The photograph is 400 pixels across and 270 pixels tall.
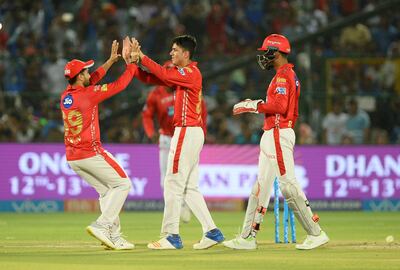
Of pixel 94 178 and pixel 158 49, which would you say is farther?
pixel 158 49

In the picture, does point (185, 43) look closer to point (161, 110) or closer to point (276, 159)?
point (276, 159)

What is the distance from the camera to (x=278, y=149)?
1289 cm

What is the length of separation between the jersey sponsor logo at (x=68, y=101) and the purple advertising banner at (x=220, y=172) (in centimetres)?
907

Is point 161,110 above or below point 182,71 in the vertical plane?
below

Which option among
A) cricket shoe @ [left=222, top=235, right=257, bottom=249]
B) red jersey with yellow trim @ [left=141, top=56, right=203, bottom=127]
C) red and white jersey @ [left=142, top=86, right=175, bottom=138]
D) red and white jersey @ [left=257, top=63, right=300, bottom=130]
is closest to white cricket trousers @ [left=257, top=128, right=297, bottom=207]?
red and white jersey @ [left=257, top=63, right=300, bottom=130]

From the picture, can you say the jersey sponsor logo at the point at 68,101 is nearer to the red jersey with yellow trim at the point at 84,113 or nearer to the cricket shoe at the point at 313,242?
the red jersey with yellow trim at the point at 84,113

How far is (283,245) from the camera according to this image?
535 inches

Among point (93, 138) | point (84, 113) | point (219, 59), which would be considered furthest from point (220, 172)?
point (84, 113)

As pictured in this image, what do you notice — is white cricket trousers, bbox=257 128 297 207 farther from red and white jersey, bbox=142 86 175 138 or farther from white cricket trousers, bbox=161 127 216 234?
red and white jersey, bbox=142 86 175 138

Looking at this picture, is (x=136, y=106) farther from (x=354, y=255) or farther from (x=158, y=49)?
(x=354, y=255)

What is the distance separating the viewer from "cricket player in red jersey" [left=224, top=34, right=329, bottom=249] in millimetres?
12875

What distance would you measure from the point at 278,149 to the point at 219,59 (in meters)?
12.2

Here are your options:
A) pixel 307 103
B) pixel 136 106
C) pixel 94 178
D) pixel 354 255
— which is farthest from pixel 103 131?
pixel 354 255

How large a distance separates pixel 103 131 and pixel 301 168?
4440 millimetres
